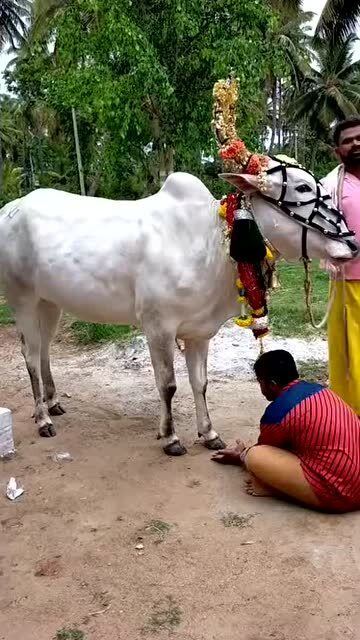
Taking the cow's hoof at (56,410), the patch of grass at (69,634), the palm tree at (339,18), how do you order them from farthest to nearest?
the palm tree at (339,18) → the cow's hoof at (56,410) → the patch of grass at (69,634)

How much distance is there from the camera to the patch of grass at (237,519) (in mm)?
3229

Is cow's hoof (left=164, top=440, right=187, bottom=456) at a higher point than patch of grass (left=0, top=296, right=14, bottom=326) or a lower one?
lower

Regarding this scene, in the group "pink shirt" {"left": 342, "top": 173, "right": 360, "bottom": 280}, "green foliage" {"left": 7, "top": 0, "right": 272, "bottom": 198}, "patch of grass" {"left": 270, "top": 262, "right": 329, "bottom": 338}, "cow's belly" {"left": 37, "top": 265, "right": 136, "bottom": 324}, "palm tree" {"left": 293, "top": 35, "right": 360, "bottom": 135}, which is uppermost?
"palm tree" {"left": 293, "top": 35, "right": 360, "bottom": 135}

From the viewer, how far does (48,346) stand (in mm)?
4992

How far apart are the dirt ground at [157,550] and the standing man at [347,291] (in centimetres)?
84

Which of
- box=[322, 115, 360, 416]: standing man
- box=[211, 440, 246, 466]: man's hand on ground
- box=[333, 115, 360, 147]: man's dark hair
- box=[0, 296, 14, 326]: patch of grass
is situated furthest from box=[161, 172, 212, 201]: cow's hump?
box=[0, 296, 14, 326]: patch of grass

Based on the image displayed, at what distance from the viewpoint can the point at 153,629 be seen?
242cm

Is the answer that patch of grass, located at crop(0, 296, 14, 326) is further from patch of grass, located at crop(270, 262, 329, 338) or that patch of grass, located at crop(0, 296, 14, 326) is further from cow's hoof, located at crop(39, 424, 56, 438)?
cow's hoof, located at crop(39, 424, 56, 438)

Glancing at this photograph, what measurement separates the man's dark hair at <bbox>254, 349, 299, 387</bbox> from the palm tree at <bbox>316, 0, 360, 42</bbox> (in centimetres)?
1886

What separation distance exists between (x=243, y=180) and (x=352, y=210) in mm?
805

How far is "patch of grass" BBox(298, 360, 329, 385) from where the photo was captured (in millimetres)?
5535

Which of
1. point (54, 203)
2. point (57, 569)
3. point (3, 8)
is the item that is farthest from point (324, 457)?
point (3, 8)

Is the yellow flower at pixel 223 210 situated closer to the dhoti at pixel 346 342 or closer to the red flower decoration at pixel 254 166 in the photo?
the red flower decoration at pixel 254 166

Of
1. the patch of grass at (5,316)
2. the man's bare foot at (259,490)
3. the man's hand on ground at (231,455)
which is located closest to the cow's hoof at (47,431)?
the man's hand on ground at (231,455)
